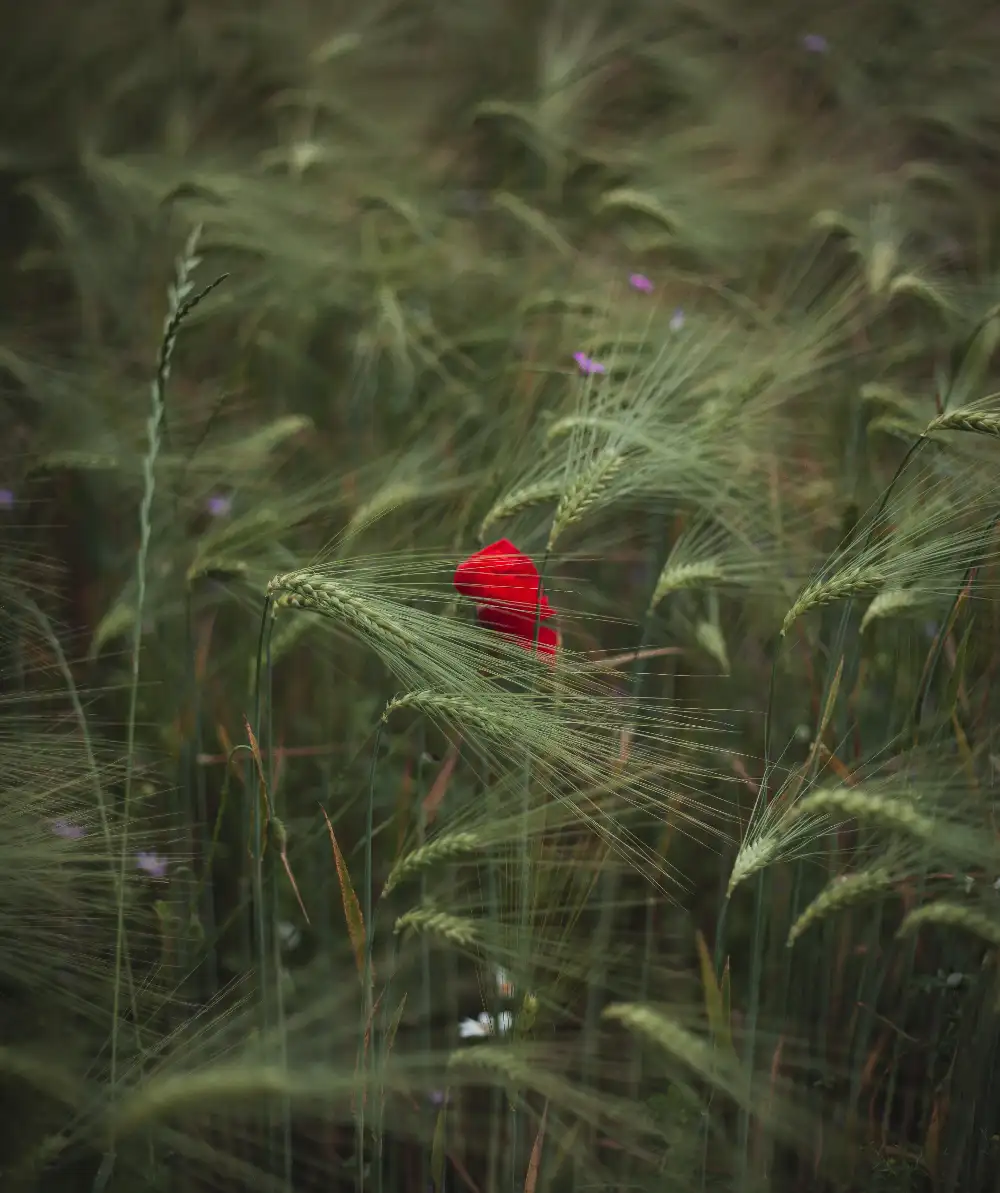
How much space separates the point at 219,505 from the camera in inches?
53.2

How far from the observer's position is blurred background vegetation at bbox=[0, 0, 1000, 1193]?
2.61 ft

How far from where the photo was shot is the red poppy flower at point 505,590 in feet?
2.56

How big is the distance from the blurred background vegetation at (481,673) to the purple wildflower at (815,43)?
640 mm

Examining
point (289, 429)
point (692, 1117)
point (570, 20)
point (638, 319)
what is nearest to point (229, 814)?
point (289, 429)

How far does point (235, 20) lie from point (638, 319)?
1487 mm

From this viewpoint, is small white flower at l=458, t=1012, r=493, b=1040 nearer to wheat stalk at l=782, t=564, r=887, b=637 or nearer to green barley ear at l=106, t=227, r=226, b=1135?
green barley ear at l=106, t=227, r=226, b=1135

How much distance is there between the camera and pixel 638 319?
129 centimetres

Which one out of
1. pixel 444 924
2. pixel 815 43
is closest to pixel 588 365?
pixel 444 924

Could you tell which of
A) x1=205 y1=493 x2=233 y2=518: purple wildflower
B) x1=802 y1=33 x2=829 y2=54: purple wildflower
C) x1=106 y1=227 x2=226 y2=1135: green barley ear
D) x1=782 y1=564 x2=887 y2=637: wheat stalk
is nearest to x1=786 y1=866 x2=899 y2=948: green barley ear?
x1=782 y1=564 x2=887 y2=637: wheat stalk

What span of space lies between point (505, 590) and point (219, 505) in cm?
65

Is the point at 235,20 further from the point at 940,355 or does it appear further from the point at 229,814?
the point at 229,814

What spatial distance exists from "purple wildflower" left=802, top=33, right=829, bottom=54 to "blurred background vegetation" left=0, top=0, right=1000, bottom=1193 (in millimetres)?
640

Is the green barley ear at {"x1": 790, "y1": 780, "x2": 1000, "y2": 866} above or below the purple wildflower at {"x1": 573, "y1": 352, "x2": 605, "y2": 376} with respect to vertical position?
below

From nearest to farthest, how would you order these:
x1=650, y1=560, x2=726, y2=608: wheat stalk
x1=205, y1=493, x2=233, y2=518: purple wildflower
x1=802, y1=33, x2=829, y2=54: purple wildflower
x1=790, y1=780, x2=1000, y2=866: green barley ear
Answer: x1=790, y1=780, x2=1000, y2=866: green barley ear → x1=650, y1=560, x2=726, y2=608: wheat stalk → x1=205, y1=493, x2=233, y2=518: purple wildflower → x1=802, y1=33, x2=829, y2=54: purple wildflower
